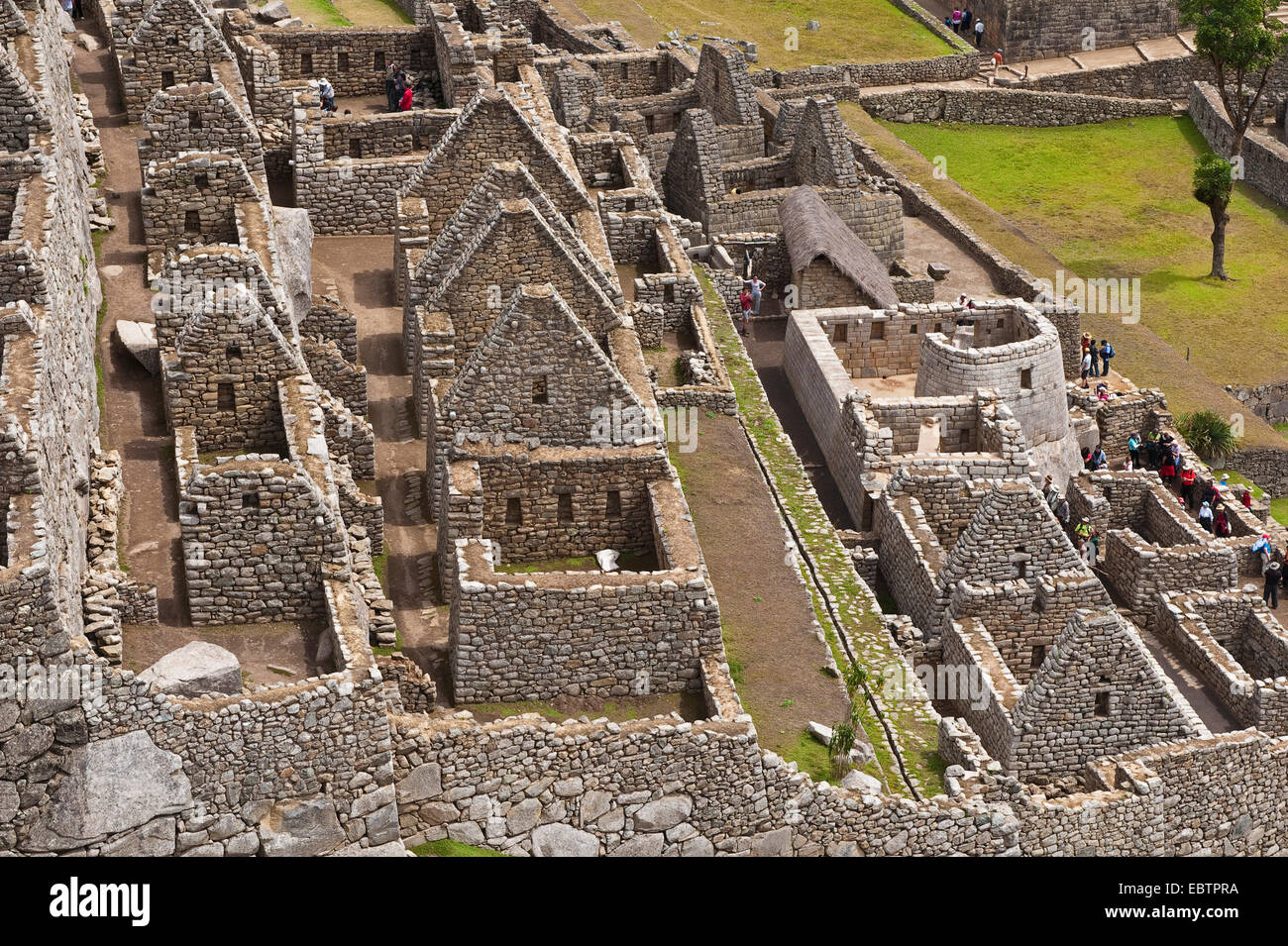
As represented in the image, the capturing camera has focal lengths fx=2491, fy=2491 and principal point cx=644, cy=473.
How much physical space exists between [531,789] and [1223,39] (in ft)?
172

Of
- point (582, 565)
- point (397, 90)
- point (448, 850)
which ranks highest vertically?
point (397, 90)

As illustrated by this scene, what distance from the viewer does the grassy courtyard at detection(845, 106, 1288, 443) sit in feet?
213

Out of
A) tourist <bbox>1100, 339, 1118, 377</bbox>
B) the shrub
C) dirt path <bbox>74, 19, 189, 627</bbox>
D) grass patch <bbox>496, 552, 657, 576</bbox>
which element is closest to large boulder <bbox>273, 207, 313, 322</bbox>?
dirt path <bbox>74, 19, 189, 627</bbox>

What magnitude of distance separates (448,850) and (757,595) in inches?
332

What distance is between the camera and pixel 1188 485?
53344 mm

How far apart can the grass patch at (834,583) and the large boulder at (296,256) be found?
9.05 metres

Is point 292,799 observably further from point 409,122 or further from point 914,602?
point 409,122

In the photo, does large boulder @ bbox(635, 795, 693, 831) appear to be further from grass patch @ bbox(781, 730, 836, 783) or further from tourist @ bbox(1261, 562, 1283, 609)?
tourist @ bbox(1261, 562, 1283, 609)

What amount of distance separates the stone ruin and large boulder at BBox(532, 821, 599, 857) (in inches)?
1.9

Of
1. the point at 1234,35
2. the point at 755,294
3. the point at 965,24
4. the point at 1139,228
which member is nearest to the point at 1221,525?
the point at 755,294

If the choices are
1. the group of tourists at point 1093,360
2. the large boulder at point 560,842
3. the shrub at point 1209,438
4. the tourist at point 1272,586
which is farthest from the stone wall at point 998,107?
the large boulder at point 560,842

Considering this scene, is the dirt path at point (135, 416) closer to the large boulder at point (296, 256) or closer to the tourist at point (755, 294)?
the large boulder at point (296, 256)
